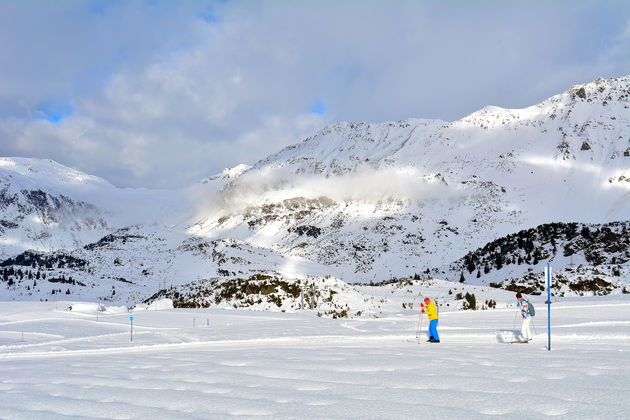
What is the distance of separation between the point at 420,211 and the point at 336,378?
318ft

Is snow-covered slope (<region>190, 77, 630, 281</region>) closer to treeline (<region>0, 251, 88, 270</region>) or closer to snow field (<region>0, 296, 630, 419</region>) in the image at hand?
treeline (<region>0, 251, 88, 270</region>)

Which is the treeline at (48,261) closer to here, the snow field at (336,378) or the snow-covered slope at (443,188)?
the snow-covered slope at (443,188)

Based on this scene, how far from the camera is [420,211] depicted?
→ 327ft

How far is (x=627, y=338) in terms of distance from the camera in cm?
938

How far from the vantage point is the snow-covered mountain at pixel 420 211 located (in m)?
64.5

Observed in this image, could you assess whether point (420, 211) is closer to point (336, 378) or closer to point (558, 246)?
point (558, 246)

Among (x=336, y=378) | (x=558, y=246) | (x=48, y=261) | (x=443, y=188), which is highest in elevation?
(x=443, y=188)

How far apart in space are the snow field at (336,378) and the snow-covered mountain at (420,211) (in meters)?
19.4

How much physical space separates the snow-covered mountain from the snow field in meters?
19.4

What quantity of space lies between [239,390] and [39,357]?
698 centimetres

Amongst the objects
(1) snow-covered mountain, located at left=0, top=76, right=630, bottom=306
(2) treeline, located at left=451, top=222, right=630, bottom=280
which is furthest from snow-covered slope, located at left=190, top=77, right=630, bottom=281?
(2) treeline, located at left=451, top=222, right=630, bottom=280

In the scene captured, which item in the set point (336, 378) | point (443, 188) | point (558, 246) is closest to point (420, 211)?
point (443, 188)

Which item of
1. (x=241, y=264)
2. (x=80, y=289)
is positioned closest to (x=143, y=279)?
(x=80, y=289)

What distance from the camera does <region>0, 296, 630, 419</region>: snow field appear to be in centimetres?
436
